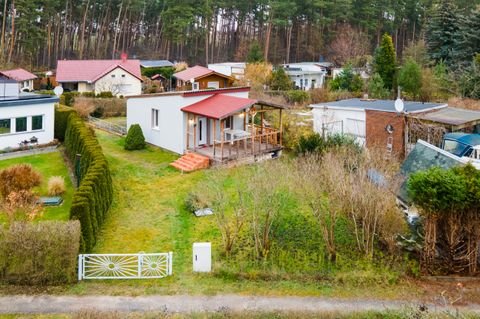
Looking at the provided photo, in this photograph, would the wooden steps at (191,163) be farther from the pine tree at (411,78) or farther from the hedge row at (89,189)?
the pine tree at (411,78)

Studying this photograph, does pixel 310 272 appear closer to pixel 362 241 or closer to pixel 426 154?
pixel 362 241

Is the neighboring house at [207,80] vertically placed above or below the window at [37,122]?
above

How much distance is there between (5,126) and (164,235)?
16.3 meters

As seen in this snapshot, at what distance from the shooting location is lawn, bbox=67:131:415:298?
13.7 metres

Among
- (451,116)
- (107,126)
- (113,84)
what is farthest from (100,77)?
(451,116)

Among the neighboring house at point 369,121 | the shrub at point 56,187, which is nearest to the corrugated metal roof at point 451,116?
the neighboring house at point 369,121

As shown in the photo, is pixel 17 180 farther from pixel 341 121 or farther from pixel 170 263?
pixel 341 121

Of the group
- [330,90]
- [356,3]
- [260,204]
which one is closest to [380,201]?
[260,204]

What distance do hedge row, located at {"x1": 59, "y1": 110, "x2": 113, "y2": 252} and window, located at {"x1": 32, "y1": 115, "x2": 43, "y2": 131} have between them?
4.39m

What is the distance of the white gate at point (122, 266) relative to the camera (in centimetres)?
1422

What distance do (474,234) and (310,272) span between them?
204 inches

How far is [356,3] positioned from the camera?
75.7m

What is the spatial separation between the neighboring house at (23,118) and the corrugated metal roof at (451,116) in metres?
22.3

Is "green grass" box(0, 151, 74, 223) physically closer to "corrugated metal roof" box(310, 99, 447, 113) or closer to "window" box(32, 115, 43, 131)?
"window" box(32, 115, 43, 131)
